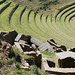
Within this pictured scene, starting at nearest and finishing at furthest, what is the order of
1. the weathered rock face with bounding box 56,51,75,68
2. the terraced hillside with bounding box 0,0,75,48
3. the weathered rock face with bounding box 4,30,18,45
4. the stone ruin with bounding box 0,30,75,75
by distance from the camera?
the stone ruin with bounding box 0,30,75,75
the weathered rock face with bounding box 56,51,75,68
the weathered rock face with bounding box 4,30,18,45
the terraced hillside with bounding box 0,0,75,48

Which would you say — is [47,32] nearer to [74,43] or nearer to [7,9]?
[74,43]

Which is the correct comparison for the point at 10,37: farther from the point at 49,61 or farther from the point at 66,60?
the point at 66,60

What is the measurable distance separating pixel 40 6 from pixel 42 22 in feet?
25.9

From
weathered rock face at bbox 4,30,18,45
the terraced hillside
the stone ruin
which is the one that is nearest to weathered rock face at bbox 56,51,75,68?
the stone ruin

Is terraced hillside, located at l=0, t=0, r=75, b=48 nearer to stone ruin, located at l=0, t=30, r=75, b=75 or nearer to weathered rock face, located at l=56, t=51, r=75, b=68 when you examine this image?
stone ruin, located at l=0, t=30, r=75, b=75

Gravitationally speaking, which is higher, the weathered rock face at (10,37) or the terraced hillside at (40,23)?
the terraced hillside at (40,23)

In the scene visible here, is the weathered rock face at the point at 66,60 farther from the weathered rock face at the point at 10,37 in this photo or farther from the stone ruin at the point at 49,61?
the weathered rock face at the point at 10,37

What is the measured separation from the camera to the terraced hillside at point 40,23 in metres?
22.0

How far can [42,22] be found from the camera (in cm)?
2777

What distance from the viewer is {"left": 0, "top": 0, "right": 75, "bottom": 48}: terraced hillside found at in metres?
22.0

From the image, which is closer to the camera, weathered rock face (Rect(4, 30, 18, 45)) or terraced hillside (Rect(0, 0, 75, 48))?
weathered rock face (Rect(4, 30, 18, 45))

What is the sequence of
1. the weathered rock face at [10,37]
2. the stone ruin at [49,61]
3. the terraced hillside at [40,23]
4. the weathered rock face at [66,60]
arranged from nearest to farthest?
the stone ruin at [49,61] → the weathered rock face at [66,60] → the weathered rock face at [10,37] → the terraced hillside at [40,23]

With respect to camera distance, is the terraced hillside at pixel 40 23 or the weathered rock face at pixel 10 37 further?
the terraced hillside at pixel 40 23

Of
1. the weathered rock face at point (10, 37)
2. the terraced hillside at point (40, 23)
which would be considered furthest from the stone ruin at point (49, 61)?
the terraced hillside at point (40, 23)
